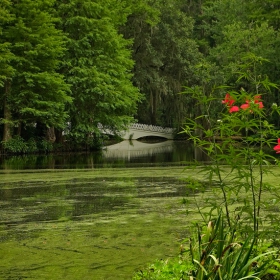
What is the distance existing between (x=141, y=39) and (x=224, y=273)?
4230 cm

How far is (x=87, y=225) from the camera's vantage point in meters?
9.41

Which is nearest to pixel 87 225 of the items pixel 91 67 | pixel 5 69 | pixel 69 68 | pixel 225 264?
pixel 225 264

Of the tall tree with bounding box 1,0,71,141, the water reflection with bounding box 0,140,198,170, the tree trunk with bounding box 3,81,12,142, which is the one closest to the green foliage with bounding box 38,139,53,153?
the tall tree with bounding box 1,0,71,141

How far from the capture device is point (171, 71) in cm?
4838

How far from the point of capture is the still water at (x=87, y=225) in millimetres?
6777

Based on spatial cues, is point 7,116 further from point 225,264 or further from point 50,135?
point 225,264

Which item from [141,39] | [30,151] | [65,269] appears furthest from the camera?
[141,39]

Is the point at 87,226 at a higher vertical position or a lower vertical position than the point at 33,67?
lower

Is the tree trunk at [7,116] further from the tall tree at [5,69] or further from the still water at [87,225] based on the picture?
the still water at [87,225]

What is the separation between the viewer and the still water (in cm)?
678

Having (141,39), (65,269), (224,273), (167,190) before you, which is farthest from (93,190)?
(141,39)

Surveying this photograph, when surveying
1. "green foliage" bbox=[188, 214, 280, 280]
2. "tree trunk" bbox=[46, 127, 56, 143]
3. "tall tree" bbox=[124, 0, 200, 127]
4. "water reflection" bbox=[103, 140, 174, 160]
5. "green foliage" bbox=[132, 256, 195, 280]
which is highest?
"tall tree" bbox=[124, 0, 200, 127]

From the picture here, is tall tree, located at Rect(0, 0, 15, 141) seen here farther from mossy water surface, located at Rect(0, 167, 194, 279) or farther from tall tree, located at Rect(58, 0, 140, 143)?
mossy water surface, located at Rect(0, 167, 194, 279)

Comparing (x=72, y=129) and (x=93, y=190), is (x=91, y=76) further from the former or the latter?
(x=93, y=190)
